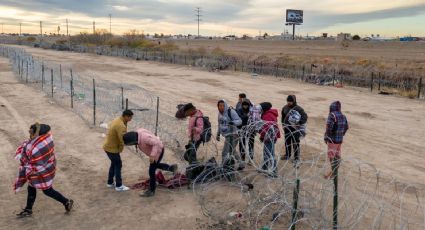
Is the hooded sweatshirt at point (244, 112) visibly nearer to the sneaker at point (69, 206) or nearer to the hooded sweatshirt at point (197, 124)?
the hooded sweatshirt at point (197, 124)

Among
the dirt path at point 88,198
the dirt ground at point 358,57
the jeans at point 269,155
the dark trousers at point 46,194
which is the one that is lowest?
the dirt path at point 88,198

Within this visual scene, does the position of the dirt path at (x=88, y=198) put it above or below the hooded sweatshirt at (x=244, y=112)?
below

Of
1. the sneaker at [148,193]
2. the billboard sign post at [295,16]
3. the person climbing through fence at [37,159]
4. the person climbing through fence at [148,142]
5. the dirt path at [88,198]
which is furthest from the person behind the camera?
the billboard sign post at [295,16]

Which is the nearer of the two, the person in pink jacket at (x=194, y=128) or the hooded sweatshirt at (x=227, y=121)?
the person in pink jacket at (x=194, y=128)

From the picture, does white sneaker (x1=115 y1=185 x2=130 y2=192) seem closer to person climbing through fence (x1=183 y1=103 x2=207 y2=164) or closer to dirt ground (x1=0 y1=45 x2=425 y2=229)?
dirt ground (x1=0 y1=45 x2=425 y2=229)

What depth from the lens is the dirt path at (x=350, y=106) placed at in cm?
1198

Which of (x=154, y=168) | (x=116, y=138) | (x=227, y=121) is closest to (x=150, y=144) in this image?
(x=154, y=168)

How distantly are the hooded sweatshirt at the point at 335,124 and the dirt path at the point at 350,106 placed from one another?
6.66 ft

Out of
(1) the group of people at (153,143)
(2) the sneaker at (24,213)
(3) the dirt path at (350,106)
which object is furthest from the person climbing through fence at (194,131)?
(3) the dirt path at (350,106)

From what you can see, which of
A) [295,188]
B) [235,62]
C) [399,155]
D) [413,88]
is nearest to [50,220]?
[295,188]

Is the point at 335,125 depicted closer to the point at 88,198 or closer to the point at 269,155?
the point at 269,155

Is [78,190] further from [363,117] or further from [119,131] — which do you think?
[363,117]

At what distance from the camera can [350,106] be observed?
67.7ft

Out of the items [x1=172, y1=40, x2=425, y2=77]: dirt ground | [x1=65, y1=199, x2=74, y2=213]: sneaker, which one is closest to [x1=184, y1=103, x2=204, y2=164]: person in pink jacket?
[x1=65, y1=199, x2=74, y2=213]: sneaker
